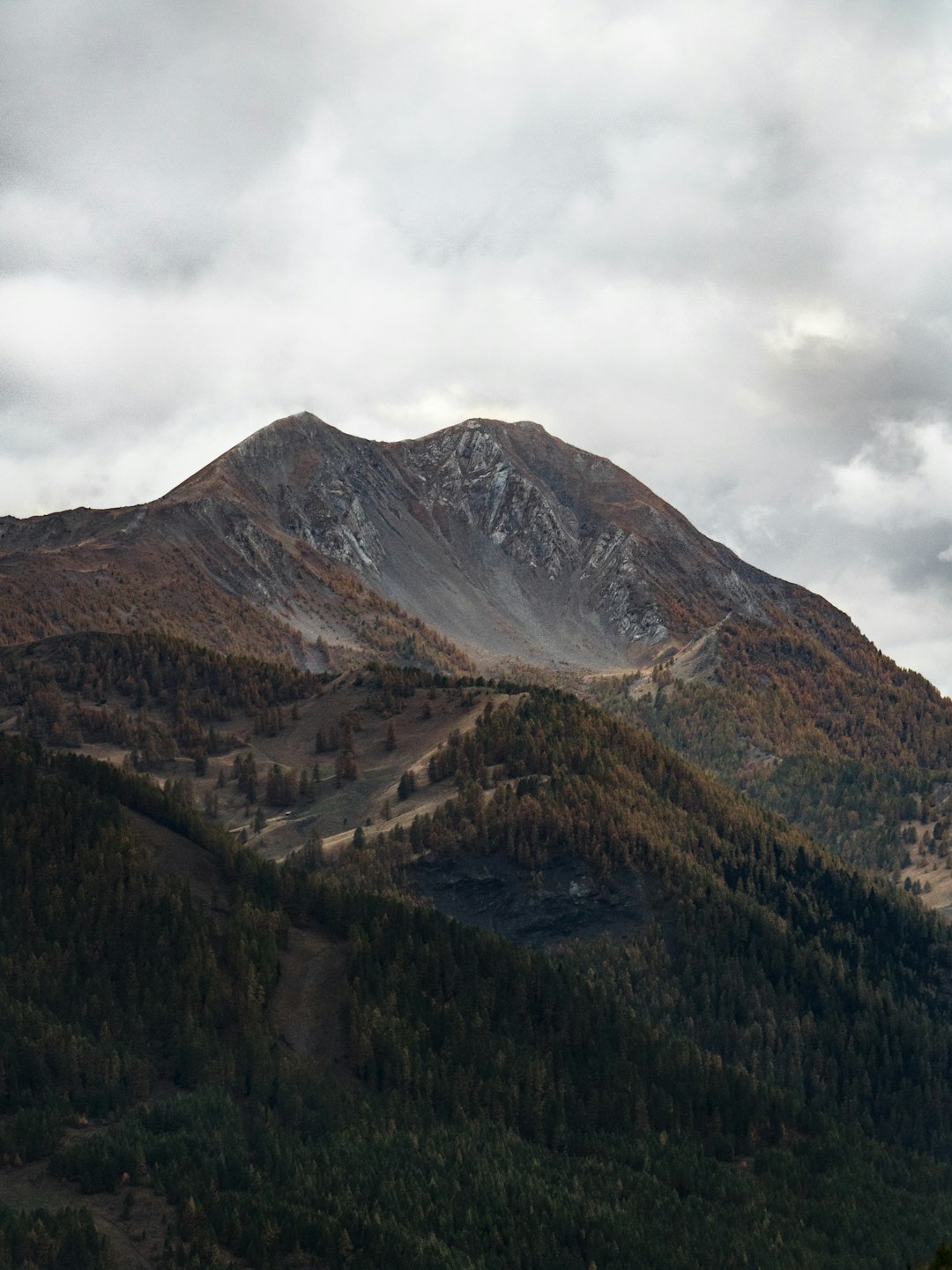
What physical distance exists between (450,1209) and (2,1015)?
189ft

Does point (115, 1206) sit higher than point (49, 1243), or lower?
higher

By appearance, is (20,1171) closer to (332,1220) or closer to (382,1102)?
(332,1220)

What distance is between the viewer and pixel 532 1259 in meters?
161

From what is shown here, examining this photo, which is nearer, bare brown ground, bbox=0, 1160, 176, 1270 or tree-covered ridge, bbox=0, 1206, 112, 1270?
tree-covered ridge, bbox=0, 1206, 112, 1270

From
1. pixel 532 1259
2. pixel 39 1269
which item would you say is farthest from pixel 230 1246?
pixel 532 1259

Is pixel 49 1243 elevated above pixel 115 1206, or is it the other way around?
pixel 115 1206

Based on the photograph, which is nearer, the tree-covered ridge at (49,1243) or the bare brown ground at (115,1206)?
the tree-covered ridge at (49,1243)

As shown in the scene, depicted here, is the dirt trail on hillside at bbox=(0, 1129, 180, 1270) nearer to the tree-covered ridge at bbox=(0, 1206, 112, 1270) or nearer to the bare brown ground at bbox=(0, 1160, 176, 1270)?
the bare brown ground at bbox=(0, 1160, 176, 1270)

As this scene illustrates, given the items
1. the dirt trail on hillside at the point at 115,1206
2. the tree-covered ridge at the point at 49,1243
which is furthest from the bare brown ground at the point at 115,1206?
the tree-covered ridge at the point at 49,1243

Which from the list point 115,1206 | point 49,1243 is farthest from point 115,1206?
point 49,1243

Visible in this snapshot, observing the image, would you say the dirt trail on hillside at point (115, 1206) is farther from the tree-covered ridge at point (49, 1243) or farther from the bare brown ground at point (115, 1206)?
the tree-covered ridge at point (49, 1243)

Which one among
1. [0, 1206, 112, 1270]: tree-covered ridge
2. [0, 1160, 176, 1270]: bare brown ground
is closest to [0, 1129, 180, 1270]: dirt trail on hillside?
[0, 1160, 176, 1270]: bare brown ground

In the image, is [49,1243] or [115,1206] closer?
[49,1243]

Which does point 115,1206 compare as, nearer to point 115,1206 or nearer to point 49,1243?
point 115,1206
